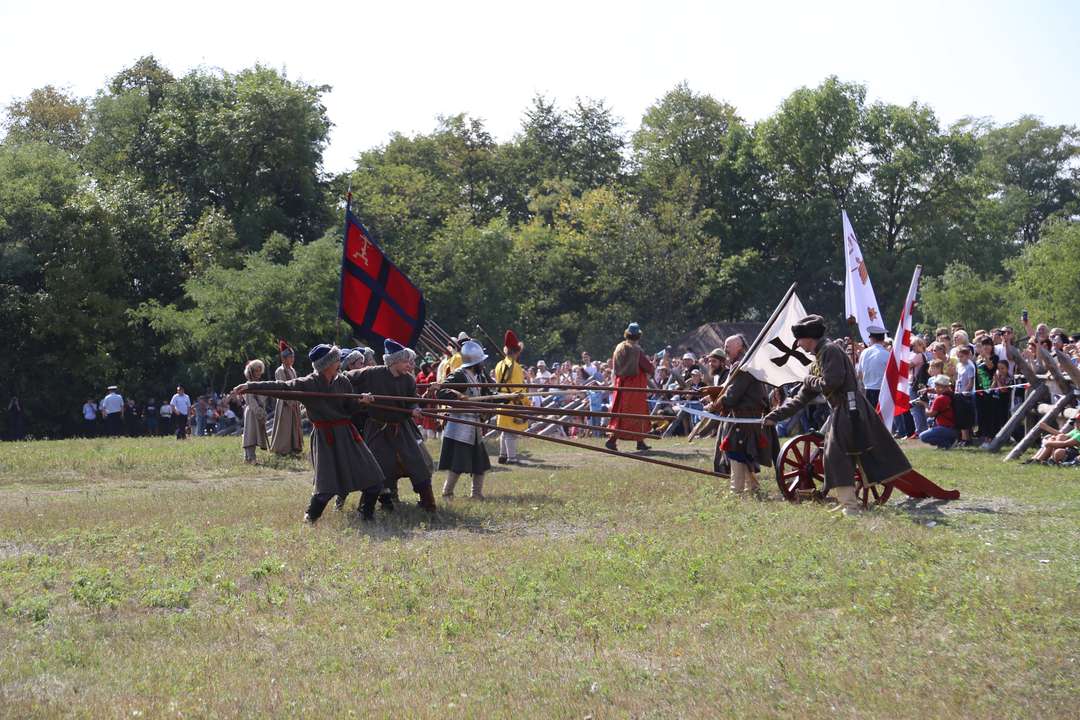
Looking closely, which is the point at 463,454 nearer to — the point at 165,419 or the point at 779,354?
the point at 779,354

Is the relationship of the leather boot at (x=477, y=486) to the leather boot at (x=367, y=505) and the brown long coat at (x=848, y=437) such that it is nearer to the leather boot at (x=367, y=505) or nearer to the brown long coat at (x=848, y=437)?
the leather boot at (x=367, y=505)

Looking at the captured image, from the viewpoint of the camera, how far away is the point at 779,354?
1232 cm

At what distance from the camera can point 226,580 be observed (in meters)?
8.96

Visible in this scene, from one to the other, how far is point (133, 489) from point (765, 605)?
35.6ft

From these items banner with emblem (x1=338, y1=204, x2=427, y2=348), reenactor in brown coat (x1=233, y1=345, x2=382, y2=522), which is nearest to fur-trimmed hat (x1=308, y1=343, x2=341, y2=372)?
reenactor in brown coat (x1=233, y1=345, x2=382, y2=522)

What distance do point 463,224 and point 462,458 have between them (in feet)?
119

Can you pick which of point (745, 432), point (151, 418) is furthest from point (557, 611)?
point (151, 418)

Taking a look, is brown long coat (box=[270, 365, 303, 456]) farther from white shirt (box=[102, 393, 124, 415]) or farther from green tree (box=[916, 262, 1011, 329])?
green tree (box=[916, 262, 1011, 329])

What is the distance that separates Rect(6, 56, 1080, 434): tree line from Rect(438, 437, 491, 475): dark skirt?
22713 mm

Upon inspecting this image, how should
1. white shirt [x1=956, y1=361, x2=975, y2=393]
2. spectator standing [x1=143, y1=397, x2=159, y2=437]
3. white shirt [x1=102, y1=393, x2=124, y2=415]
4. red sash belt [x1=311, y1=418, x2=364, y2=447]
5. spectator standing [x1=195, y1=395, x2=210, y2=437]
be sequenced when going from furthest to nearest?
spectator standing [x1=143, y1=397, x2=159, y2=437], spectator standing [x1=195, y1=395, x2=210, y2=437], white shirt [x1=102, y1=393, x2=124, y2=415], white shirt [x1=956, y1=361, x2=975, y2=393], red sash belt [x1=311, y1=418, x2=364, y2=447]

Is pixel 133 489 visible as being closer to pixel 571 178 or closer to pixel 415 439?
pixel 415 439

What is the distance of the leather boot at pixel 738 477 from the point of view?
13.0 metres

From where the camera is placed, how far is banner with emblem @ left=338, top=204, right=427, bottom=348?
1455 cm

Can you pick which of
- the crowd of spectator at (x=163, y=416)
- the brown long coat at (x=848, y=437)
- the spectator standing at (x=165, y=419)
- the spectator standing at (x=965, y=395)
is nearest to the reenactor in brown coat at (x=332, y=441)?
the brown long coat at (x=848, y=437)
